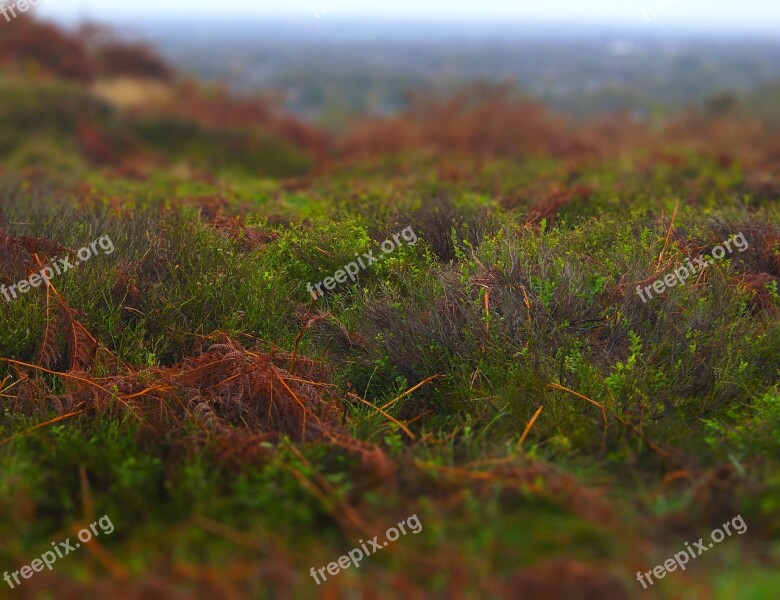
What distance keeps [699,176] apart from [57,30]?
17.1 m

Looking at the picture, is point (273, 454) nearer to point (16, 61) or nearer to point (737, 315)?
point (737, 315)

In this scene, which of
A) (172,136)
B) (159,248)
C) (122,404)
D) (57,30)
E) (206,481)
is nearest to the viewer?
(206,481)

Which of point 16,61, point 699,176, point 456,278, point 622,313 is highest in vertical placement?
point 16,61

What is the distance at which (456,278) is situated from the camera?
4.44m

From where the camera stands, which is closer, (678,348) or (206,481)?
(206,481)

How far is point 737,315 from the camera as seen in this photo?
4363 mm

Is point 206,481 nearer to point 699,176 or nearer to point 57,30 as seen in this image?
point 699,176

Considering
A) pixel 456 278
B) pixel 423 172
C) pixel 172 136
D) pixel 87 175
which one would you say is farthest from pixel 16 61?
pixel 456 278

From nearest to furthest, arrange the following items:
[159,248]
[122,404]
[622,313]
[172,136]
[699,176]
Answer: [122,404] → [622,313] → [159,248] → [699,176] → [172,136]

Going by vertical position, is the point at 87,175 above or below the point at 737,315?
above

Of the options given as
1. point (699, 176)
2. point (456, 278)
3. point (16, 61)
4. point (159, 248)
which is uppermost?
point (16, 61)

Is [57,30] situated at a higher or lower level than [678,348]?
higher

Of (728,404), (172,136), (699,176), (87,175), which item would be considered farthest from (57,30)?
(728,404)

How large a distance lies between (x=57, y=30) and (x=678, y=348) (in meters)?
20.1
